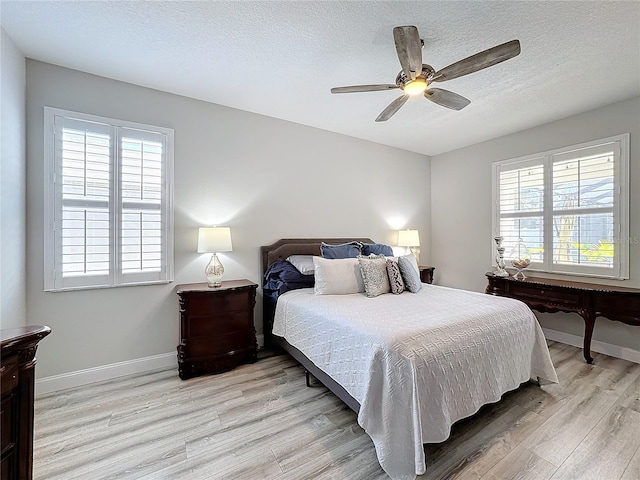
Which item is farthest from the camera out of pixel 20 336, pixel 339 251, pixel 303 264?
pixel 339 251

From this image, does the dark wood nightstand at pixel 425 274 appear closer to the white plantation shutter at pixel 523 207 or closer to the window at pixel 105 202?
the white plantation shutter at pixel 523 207

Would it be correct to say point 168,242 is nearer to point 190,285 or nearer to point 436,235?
point 190,285

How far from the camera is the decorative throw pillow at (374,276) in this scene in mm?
2602

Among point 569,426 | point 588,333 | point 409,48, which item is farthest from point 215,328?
point 588,333

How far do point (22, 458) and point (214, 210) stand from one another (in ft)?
7.37

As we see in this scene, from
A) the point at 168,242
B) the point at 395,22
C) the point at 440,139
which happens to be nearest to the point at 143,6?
the point at 395,22

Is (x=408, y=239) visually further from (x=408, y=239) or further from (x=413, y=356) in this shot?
(x=413, y=356)

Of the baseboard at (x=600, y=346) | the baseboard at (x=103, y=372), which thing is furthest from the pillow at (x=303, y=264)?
the baseboard at (x=600, y=346)

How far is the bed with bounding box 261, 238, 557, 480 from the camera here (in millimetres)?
1441

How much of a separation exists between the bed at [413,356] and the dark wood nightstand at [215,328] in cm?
50

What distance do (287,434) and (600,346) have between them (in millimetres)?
3582

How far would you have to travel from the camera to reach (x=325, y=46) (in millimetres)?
2074

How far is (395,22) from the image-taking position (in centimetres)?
185

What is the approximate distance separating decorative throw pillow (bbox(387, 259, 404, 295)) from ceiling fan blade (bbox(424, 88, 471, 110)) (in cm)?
151
